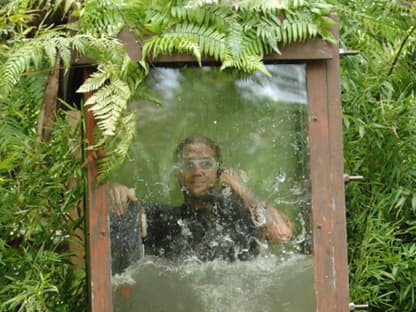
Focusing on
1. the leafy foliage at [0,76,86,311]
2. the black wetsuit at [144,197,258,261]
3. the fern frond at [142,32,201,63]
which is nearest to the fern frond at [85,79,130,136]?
the fern frond at [142,32,201,63]

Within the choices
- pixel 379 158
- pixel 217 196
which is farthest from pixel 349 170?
pixel 217 196

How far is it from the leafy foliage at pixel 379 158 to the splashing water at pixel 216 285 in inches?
30.9

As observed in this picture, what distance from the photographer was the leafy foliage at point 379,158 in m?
3.35

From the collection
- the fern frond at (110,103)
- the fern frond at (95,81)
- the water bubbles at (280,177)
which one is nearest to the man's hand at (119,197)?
the fern frond at (110,103)

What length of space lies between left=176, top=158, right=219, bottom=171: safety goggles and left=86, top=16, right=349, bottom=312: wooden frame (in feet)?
0.90

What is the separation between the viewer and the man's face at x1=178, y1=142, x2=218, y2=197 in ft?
8.56

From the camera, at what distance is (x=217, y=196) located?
8.53 feet

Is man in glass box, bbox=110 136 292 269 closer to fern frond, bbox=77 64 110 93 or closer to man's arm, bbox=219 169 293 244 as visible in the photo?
man's arm, bbox=219 169 293 244

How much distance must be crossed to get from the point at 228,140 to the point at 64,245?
49.0 inches

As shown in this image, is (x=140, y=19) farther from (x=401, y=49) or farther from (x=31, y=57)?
(x=401, y=49)

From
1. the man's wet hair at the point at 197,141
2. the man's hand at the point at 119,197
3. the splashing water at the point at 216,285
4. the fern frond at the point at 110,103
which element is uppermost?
the fern frond at the point at 110,103

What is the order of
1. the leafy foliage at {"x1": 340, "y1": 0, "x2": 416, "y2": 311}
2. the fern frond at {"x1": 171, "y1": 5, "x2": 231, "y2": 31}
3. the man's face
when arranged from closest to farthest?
1. the fern frond at {"x1": 171, "y1": 5, "x2": 231, "y2": 31}
2. the man's face
3. the leafy foliage at {"x1": 340, "y1": 0, "x2": 416, "y2": 311}

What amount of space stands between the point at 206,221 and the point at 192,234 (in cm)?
6

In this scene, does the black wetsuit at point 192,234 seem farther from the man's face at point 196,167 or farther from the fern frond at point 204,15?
the fern frond at point 204,15
